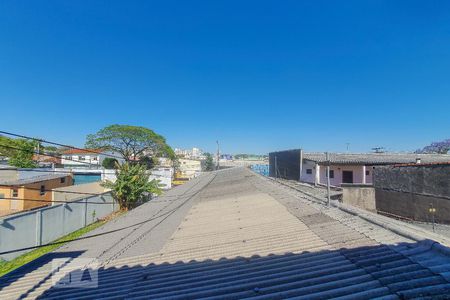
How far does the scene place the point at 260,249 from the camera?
167 inches

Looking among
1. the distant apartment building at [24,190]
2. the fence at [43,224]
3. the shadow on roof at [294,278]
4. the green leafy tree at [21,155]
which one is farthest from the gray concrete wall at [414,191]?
the green leafy tree at [21,155]

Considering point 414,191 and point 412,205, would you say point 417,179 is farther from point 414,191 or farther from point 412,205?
point 412,205

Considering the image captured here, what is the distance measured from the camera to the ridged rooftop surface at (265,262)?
8.93 feet

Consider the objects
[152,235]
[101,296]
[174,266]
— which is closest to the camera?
[101,296]

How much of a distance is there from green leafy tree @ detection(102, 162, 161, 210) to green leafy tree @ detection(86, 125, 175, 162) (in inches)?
932

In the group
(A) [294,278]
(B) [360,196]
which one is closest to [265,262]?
(A) [294,278]

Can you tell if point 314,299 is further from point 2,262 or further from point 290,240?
point 2,262

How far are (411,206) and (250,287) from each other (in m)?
11.9

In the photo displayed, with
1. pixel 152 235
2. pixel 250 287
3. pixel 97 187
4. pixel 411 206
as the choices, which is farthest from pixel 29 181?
pixel 411 206

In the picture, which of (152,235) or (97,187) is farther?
(97,187)

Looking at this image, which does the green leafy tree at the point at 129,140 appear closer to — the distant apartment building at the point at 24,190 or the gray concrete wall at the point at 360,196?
the distant apartment building at the point at 24,190

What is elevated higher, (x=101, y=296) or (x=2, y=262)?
(x=101, y=296)

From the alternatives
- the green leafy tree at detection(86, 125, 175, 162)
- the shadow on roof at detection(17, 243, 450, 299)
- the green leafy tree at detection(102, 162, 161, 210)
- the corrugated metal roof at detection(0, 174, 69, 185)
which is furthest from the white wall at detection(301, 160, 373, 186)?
the green leafy tree at detection(86, 125, 175, 162)

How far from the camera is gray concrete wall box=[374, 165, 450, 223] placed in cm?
1034
